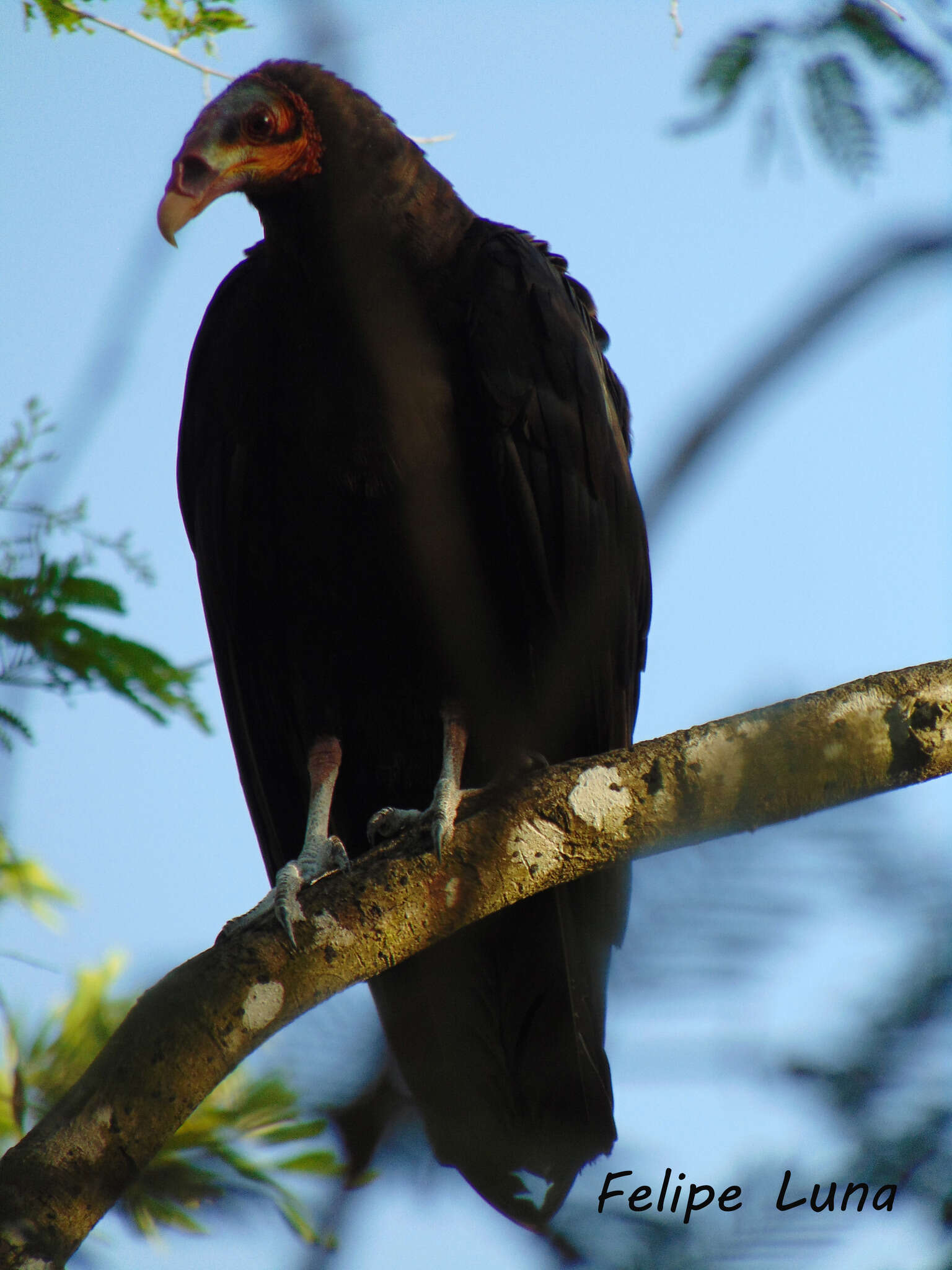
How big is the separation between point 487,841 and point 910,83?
149 centimetres

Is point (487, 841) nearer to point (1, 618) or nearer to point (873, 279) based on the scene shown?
point (1, 618)

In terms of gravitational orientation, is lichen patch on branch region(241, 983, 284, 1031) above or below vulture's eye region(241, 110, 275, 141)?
below

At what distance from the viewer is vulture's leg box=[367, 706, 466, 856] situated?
8.26 ft

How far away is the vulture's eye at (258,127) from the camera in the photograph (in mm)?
3307

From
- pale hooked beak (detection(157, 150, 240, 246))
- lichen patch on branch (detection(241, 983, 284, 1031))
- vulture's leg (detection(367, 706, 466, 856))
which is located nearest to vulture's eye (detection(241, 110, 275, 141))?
pale hooked beak (detection(157, 150, 240, 246))

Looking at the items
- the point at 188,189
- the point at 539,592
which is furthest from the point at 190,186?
the point at 539,592

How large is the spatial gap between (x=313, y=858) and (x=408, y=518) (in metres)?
0.92

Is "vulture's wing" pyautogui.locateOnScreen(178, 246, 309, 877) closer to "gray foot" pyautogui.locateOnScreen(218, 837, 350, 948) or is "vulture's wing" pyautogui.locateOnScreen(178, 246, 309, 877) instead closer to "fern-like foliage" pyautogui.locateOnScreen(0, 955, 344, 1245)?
"gray foot" pyautogui.locateOnScreen(218, 837, 350, 948)

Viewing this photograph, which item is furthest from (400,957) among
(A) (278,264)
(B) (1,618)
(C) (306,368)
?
(A) (278,264)

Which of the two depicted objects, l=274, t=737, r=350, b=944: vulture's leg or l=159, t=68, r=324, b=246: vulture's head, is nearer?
l=274, t=737, r=350, b=944: vulture's leg

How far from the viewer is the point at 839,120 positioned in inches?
64.2

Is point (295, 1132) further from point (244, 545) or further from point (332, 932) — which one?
point (244, 545)

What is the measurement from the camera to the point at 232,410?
3566 mm

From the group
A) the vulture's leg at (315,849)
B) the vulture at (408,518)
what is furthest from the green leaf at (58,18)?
the vulture's leg at (315,849)
